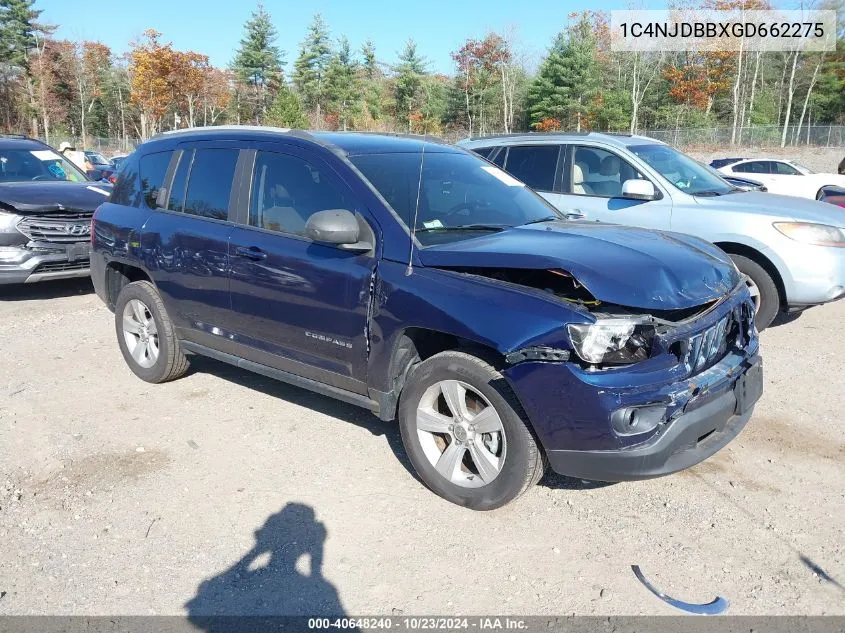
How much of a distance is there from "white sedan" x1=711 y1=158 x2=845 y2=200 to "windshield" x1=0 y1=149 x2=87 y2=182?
1565cm

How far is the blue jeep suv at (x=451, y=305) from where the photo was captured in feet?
10.3

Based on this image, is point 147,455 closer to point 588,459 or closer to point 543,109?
point 588,459

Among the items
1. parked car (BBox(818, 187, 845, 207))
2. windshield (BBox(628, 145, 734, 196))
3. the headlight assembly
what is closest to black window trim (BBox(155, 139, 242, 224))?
windshield (BBox(628, 145, 734, 196))

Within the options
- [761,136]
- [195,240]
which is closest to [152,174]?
[195,240]

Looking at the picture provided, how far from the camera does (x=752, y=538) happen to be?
11.1 ft

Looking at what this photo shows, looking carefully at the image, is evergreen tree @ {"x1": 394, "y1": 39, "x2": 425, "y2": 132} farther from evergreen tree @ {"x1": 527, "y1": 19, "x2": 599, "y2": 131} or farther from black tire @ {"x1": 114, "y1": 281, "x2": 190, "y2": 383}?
black tire @ {"x1": 114, "y1": 281, "x2": 190, "y2": 383}

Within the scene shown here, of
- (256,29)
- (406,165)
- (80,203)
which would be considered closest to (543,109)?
(256,29)

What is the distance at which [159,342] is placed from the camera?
17.5 ft

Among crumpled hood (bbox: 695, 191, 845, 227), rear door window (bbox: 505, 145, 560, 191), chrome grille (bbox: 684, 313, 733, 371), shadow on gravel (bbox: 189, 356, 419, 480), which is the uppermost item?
rear door window (bbox: 505, 145, 560, 191)

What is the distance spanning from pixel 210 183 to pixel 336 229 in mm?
1592

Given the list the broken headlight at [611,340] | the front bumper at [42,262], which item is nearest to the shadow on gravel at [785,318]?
the broken headlight at [611,340]

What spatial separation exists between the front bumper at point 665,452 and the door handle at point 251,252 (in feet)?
7.09

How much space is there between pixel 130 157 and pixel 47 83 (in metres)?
71.4

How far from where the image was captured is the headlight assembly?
633cm
